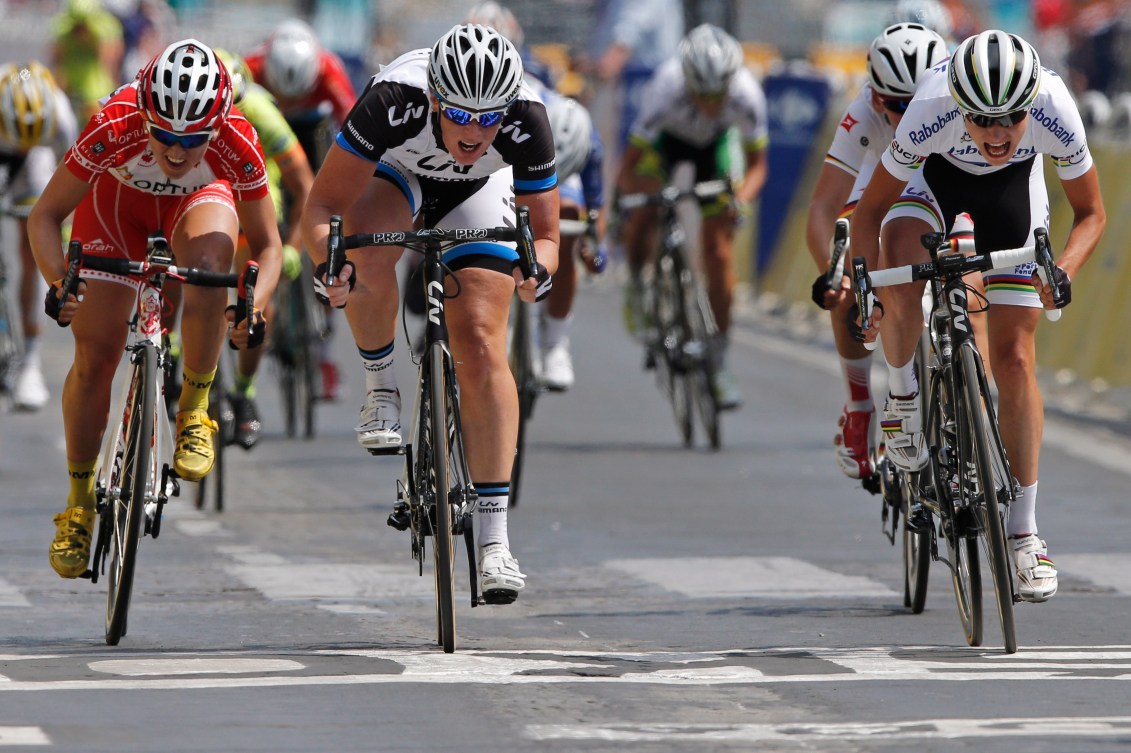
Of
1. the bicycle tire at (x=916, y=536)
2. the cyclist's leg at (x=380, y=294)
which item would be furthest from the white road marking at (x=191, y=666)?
the bicycle tire at (x=916, y=536)

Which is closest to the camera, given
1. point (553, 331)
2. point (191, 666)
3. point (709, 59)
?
point (191, 666)

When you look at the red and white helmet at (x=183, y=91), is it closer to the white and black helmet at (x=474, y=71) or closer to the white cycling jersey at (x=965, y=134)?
the white and black helmet at (x=474, y=71)

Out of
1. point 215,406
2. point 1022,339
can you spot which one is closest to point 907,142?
point 1022,339

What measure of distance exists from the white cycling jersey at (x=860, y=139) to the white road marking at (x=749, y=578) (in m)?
1.46

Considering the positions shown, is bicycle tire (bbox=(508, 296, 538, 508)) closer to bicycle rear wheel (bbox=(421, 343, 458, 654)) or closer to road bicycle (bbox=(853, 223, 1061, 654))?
road bicycle (bbox=(853, 223, 1061, 654))

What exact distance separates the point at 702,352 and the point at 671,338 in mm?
258

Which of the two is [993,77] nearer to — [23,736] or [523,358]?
[23,736]

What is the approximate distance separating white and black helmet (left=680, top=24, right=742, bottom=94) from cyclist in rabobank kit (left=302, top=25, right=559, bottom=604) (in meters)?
6.23

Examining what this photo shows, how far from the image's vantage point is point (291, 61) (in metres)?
14.0

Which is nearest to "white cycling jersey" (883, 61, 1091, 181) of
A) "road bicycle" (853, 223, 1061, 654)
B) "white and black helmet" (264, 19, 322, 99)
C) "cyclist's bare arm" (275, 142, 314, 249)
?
"road bicycle" (853, 223, 1061, 654)

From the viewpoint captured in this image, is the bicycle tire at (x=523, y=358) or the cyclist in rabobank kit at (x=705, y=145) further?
the cyclist in rabobank kit at (x=705, y=145)

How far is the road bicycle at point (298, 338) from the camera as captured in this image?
14.1 metres

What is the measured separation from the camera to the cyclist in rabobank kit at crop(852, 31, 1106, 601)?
25.2ft

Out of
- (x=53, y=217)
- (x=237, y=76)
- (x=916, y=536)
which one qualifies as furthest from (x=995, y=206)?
(x=237, y=76)
